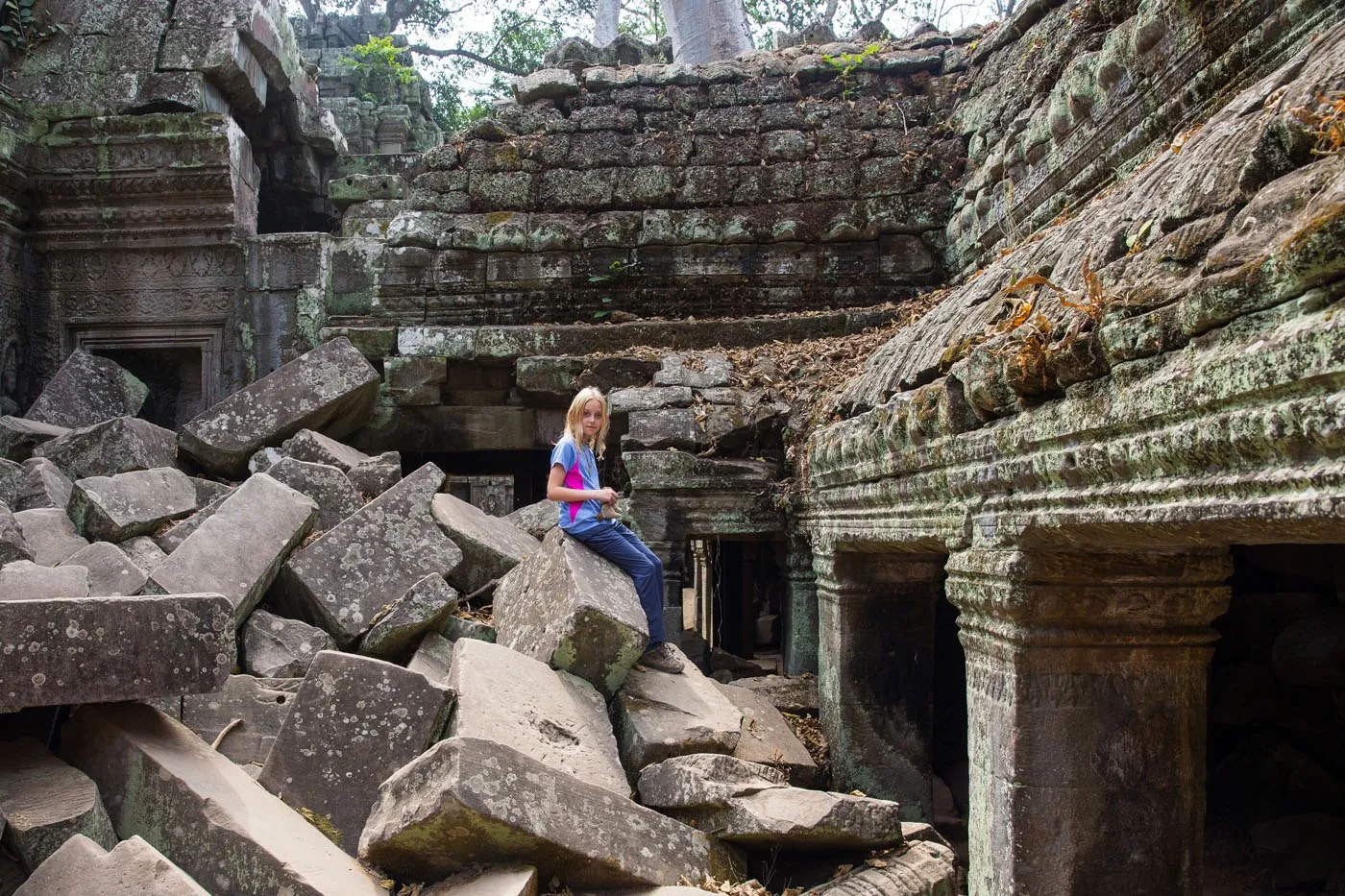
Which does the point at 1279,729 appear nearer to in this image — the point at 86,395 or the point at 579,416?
the point at 579,416

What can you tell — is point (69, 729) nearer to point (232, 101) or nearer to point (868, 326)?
point (868, 326)

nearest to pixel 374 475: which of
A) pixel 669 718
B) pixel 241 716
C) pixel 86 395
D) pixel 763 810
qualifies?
pixel 241 716

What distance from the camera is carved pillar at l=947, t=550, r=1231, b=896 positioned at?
9.26 feet

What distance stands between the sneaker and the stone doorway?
7.68 ft

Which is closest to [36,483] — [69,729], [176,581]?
[176,581]

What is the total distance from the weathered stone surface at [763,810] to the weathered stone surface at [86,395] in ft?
18.7

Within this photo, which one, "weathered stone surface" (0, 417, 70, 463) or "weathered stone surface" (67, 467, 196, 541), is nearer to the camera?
"weathered stone surface" (67, 467, 196, 541)

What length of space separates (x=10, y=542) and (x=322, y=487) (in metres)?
1.56

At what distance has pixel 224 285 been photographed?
27.7 ft

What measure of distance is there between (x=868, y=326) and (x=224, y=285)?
521 centimetres

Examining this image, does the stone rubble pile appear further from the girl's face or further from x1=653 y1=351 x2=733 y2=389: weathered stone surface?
x1=653 y1=351 x2=733 y2=389: weathered stone surface

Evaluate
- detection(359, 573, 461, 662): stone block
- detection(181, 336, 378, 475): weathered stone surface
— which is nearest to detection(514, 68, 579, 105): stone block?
detection(181, 336, 378, 475): weathered stone surface

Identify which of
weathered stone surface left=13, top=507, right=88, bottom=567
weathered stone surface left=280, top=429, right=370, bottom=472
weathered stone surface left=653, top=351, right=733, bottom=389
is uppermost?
weathered stone surface left=653, top=351, right=733, bottom=389

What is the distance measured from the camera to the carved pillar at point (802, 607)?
18.6 ft
